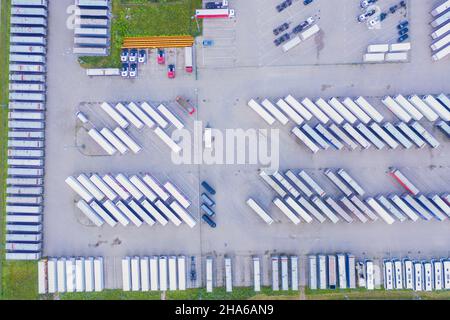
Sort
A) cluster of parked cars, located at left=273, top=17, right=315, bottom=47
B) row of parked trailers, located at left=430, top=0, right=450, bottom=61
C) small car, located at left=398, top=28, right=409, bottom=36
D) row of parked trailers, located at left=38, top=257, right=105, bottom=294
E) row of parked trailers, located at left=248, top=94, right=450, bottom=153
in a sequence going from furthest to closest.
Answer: row of parked trailers, located at left=38, top=257, right=105, bottom=294, cluster of parked cars, located at left=273, top=17, right=315, bottom=47, small car, located at left=398, top=28, right=409, bottom=36, row of parked trailers, located at left=430, top=0, right=450, bottom=61, row of parked trailers, located at left=248, top=94, right=450, bottom=153

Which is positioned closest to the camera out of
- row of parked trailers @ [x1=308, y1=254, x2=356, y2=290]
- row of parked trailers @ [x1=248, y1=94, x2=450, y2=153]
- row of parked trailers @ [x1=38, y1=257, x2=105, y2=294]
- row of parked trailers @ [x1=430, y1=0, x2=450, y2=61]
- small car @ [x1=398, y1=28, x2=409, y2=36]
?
row of parked trailers @ [x1=248, y1=94, x2=450, y2=153]

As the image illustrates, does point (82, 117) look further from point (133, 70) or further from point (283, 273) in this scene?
point (283, 273)

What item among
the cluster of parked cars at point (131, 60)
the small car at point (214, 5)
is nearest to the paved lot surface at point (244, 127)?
the cluster of parked cars at point (131, 60)

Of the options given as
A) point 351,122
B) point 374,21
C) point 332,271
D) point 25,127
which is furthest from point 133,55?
point 332,271

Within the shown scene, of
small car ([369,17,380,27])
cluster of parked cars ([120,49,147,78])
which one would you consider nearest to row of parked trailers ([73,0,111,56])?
cluster of parked cars ([120,49,147,78])

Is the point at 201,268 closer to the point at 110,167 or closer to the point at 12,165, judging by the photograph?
the point at 110,167

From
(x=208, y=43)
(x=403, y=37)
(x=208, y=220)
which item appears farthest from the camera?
(x=208, y=43)

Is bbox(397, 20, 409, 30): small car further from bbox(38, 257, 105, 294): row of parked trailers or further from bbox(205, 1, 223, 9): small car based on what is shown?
bbox(38, 257, 105, 294): row of parked trailers

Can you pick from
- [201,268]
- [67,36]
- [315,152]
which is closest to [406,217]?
[315,152]
